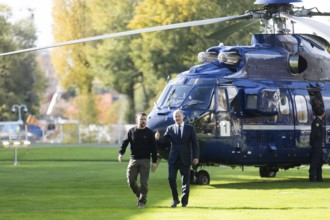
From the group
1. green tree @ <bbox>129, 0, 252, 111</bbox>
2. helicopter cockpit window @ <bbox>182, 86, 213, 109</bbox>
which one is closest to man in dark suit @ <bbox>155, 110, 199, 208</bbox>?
helicopter cockpit window @ <bbox>182, 86, 213, 109</bbox>

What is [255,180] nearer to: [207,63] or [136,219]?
[207,63]

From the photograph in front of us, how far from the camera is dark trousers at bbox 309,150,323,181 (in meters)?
31.7

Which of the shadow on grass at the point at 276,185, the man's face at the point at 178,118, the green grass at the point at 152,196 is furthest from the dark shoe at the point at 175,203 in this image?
the shadow on grass at the point at 276,185

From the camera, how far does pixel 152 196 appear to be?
2723 cm

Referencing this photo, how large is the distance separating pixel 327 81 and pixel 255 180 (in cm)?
331

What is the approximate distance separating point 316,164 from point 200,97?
377 centimetres

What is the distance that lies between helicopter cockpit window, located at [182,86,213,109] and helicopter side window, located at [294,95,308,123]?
8.74 ft

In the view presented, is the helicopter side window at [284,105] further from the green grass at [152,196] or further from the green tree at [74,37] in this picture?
the green tree at [74,37]

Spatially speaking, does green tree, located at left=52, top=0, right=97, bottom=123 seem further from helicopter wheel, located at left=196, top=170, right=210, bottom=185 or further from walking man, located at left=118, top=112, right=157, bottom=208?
walking man, located at left=118, top=112, right=157, bottom=208

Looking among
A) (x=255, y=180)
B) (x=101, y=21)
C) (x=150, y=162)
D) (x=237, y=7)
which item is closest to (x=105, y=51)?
(x=101, y=21)

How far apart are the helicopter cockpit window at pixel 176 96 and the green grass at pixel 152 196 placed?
6.67ft

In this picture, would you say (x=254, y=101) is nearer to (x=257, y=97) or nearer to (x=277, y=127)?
(x=257, y=97)

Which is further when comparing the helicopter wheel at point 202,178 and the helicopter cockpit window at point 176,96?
the helicopter wheel at point 202,178

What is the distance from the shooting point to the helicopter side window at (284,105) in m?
31.5
